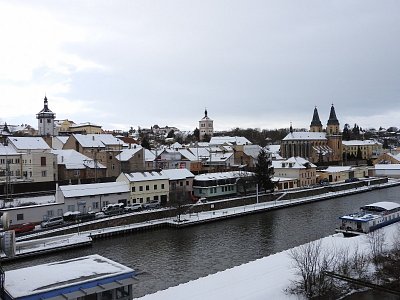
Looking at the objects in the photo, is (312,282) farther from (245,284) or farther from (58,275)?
(58,275)

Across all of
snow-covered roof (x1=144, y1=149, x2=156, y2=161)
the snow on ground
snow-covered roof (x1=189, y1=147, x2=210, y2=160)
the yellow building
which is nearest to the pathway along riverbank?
the snow on ground

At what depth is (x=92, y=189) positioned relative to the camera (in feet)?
97.8

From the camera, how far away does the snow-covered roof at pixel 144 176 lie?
3234 cm

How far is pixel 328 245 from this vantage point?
2000 centimetres

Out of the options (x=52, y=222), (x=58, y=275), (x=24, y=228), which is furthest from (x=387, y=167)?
(x=58, y=275)

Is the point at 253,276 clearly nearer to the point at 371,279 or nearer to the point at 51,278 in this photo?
the point at 371,279

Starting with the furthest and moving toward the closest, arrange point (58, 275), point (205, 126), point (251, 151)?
point (205, 126) < point (251, 151) < point (58, 275)

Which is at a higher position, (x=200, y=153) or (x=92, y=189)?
(x=200, y=153)

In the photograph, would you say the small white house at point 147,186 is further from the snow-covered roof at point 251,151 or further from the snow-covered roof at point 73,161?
the snow-covered roof at point 251,151

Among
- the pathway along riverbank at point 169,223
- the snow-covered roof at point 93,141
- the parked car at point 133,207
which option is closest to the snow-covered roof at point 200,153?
the snow-covered roof at point 93,141

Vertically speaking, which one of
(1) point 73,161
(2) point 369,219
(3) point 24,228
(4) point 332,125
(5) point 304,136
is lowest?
(2) point 369,219

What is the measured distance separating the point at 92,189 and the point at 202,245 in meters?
10.5

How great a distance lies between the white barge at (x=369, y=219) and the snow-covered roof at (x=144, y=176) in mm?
14989

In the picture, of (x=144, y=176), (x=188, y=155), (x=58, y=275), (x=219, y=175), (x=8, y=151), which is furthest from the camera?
(x=188, y=155)
